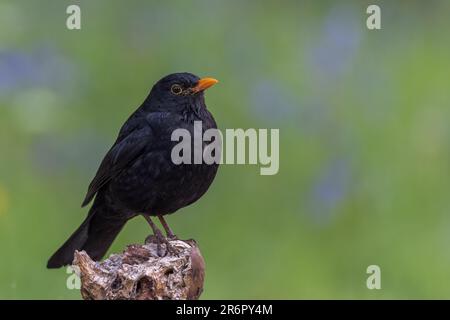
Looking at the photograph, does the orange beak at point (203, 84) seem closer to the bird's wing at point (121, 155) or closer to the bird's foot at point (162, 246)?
the bird's wing at point (121, 155)

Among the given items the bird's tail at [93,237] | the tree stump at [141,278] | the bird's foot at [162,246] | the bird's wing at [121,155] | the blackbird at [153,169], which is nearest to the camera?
the tree stump at [141,278]

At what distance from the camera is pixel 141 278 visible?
5.18m

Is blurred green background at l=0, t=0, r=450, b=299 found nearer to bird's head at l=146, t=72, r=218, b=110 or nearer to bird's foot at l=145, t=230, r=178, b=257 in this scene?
bird's foot at l=145, t=230, r=178, b=257

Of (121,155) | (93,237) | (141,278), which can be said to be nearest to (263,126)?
(93,237)

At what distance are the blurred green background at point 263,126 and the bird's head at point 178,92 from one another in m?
1.63

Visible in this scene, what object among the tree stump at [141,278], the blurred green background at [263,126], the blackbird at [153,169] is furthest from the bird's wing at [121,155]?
the blurred green background at [263,126]

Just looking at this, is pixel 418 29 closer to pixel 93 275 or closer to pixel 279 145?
pixel 279 145

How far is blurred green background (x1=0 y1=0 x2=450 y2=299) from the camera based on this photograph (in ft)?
25.2

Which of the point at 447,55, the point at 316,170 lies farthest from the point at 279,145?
Answer: the point at 447,55

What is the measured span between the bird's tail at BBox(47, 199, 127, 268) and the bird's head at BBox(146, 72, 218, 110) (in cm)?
79

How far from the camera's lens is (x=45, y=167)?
8.08 m

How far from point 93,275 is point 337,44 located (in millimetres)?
4253

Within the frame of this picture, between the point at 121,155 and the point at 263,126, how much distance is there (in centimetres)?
214

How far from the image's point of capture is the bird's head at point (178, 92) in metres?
6.34
